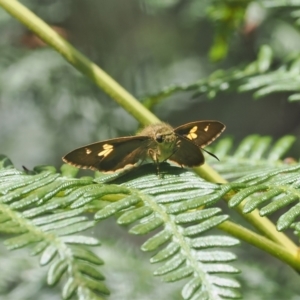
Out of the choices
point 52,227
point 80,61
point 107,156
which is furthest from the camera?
point 80,61

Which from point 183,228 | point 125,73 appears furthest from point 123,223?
point 125,73

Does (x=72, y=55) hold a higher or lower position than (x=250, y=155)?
higher

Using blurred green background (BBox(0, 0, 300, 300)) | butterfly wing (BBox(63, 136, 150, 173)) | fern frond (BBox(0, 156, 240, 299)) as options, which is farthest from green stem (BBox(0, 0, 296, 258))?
blurred green background (BBox(0, 0, 300, 300))

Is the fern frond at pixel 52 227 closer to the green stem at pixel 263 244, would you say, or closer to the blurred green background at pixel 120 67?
the green stem at pixel 263 244

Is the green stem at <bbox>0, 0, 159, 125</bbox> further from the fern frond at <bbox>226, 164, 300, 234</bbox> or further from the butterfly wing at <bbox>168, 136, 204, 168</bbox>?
the fern frond at <bbox>226, 164, 300, 234</bbox>

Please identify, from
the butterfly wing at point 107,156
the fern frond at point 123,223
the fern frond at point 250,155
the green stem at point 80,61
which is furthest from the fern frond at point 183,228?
the fern frond at point 250,155

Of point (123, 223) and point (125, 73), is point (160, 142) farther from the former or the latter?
point (125, 73)

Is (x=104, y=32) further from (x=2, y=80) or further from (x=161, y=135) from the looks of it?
(x=161, y=135)
